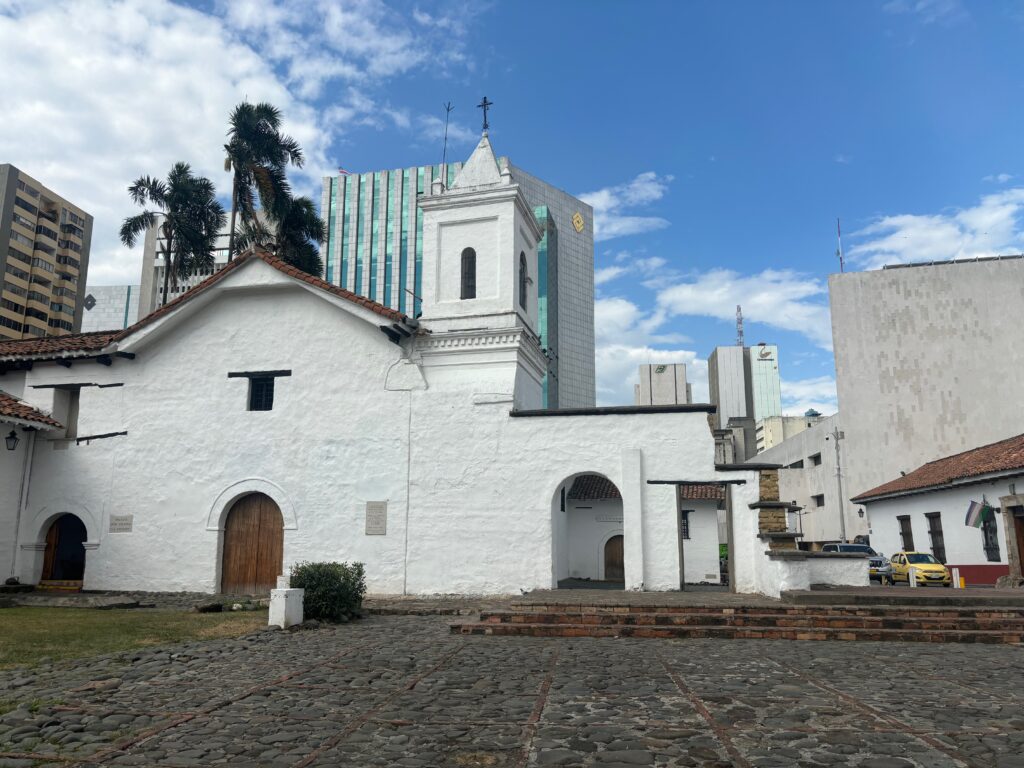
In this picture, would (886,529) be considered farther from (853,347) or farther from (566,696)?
(566,696)

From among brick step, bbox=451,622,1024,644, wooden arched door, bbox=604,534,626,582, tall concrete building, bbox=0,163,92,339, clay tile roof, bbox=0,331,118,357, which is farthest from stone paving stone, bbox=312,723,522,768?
tall concrete building, bbox=0,163,92,339

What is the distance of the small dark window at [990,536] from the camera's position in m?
19.1

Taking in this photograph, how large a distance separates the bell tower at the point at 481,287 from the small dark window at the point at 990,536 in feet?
39.9

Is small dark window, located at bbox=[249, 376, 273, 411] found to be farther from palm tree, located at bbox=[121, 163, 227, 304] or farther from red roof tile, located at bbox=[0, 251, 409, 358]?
palm tree, located at bbox=[121, 163, 227, 304]

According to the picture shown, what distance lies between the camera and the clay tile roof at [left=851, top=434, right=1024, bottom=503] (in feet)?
60.5

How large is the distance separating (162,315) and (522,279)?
8174 mm

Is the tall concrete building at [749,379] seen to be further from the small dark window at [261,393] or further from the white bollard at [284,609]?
the white bollard at [284,609]

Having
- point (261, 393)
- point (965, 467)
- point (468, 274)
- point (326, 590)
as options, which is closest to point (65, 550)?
point (261, 393)

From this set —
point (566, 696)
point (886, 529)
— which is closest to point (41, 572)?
point (566, 696)

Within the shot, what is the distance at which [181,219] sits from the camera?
27547 mm

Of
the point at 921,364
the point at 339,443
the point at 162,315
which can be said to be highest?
the point at 921,364

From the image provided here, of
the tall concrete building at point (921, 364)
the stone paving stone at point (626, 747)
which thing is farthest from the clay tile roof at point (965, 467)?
the stone paving stone at point (626, 747)

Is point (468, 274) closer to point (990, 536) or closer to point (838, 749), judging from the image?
point (838, 749)

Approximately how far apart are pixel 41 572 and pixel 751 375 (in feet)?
272
